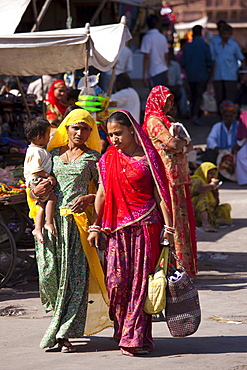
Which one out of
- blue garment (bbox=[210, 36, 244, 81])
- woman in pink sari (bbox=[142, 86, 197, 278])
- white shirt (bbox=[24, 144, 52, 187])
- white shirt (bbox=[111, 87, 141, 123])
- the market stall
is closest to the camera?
white shirt (bbox=[24, 144, 52, 187])

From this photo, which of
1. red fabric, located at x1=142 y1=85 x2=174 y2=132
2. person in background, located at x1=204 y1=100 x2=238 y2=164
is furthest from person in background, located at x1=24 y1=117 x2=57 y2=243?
person in background, located at x1=204 y1=100 x2=238 y2=164

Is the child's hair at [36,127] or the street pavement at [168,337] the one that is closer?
the street pavement at [168,337]

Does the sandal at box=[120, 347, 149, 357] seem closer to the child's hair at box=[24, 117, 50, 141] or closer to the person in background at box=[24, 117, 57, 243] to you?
the person in background at box=[24, 117, 57, 243]

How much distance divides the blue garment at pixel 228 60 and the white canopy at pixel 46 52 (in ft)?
24.9

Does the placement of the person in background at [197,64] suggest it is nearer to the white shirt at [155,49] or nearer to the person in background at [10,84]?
the white shirt at [155,49]

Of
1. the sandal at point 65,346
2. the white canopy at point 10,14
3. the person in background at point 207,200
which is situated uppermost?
the white canopy at point 10,14

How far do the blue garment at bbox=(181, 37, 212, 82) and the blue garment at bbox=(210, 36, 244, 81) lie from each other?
417 mm

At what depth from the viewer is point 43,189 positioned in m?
5.04

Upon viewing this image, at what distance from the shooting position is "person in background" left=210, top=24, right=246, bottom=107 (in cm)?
1540

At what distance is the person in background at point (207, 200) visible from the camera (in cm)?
959

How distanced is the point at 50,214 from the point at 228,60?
36.4ft

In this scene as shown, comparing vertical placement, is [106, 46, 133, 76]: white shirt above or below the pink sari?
above

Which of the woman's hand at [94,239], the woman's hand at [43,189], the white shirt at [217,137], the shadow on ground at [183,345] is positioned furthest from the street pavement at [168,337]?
the white shirt at [217,137]

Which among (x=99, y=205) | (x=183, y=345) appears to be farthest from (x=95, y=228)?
(x=183, y=345)
